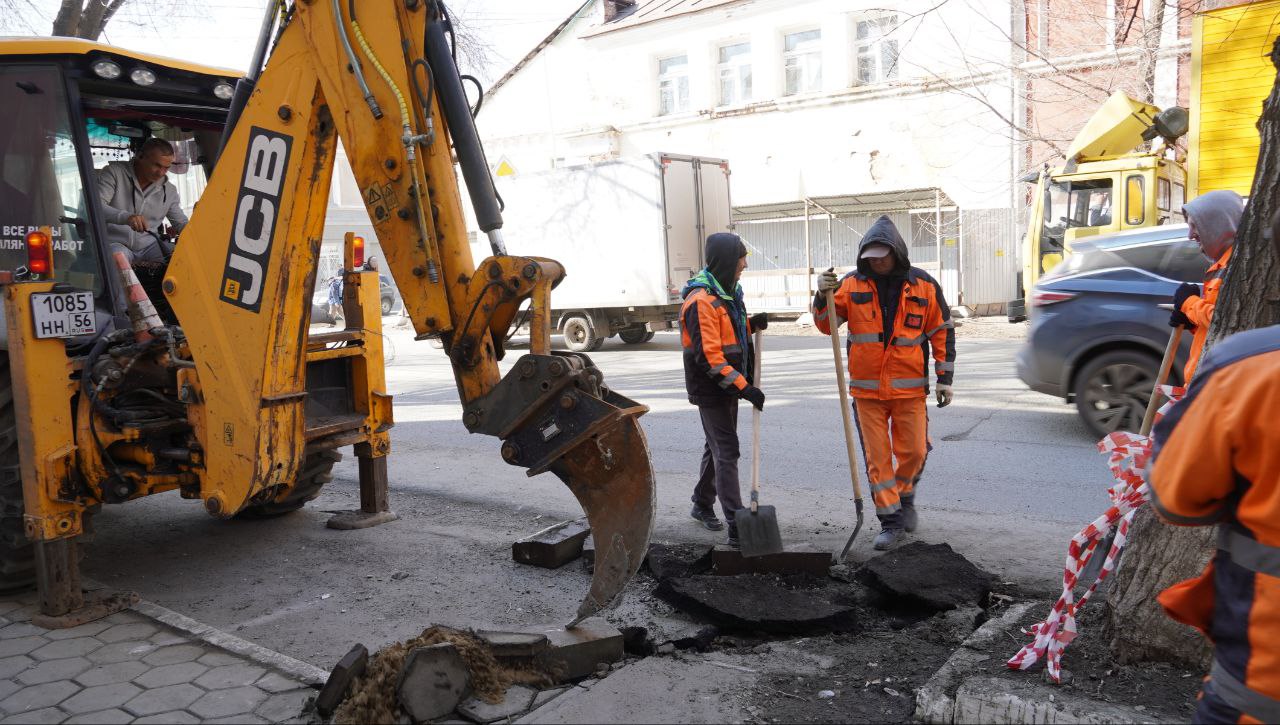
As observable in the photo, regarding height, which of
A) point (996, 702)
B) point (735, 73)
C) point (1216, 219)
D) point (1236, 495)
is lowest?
point (996, 702)

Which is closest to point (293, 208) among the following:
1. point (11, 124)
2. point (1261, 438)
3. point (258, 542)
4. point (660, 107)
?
point (11, 124)

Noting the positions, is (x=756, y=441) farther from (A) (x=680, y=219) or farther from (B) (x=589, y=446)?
(A) (x=680, y=219)

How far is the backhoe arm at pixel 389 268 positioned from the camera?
369cm

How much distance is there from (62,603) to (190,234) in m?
1.96

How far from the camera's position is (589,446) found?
3.68m

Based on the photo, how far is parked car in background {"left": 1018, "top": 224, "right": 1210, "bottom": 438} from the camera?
7.82 metres

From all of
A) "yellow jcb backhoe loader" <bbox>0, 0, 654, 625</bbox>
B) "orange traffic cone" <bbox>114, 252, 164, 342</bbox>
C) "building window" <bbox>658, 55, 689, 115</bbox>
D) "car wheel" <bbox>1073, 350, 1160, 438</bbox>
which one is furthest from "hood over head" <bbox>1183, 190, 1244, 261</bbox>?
"building window" <bbox>658, 55, 689, 115</bbox>

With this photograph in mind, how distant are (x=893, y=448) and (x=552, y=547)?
7.09 feet

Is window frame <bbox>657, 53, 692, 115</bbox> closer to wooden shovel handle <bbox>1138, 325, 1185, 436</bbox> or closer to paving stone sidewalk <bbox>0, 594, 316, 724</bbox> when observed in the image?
wooden shovel handle <bbox>1138, 325, 1185, 436</bbox>

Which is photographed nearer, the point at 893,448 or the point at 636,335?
the point at 893,448

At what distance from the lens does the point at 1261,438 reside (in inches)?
72.5

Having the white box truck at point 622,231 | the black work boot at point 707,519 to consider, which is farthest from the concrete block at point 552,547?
the white box truck at point 622,231

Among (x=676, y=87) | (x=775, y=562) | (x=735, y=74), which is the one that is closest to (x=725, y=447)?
(x=775, y=562)

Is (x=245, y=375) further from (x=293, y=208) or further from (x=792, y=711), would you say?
(x=792, y=711)
